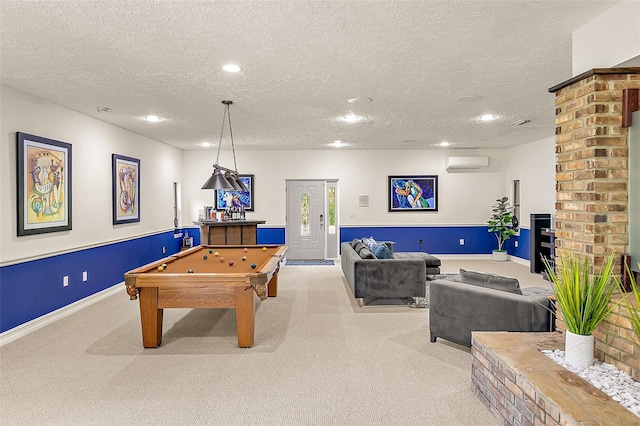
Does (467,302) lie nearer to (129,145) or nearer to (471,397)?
(471,397)

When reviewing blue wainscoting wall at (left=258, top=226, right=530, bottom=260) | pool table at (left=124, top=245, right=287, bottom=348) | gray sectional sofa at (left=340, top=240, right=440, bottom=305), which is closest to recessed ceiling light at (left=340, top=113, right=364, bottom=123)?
gray sectional sofa at (left=340, top=240, right=440, bottom=305)

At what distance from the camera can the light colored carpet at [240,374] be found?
2.51 metres

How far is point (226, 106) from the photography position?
15.7ft

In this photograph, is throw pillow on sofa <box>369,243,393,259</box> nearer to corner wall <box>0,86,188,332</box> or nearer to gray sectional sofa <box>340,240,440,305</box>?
gray sectional sofa <box>340,240,440,305</box>

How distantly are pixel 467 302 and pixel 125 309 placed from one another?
13.5 ft

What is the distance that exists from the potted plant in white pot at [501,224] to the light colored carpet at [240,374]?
475 centimetres

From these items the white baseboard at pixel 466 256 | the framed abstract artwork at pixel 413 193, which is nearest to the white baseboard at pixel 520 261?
the white baseboard at pixel 466 256

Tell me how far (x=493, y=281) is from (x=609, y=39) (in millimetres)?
1994

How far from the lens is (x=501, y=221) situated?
844cm

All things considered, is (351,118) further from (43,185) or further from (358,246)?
(43,185)

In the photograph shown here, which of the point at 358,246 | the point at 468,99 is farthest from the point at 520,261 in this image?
the point at 468,99

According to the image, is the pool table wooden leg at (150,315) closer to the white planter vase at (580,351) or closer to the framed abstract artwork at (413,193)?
the white planter vase at (580,351)

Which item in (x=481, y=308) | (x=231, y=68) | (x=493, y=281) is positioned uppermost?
(x=231, y=68)

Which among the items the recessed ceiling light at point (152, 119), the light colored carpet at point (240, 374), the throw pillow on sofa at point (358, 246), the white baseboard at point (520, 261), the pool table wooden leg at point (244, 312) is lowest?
the light colored carpet at point (240, 374)
